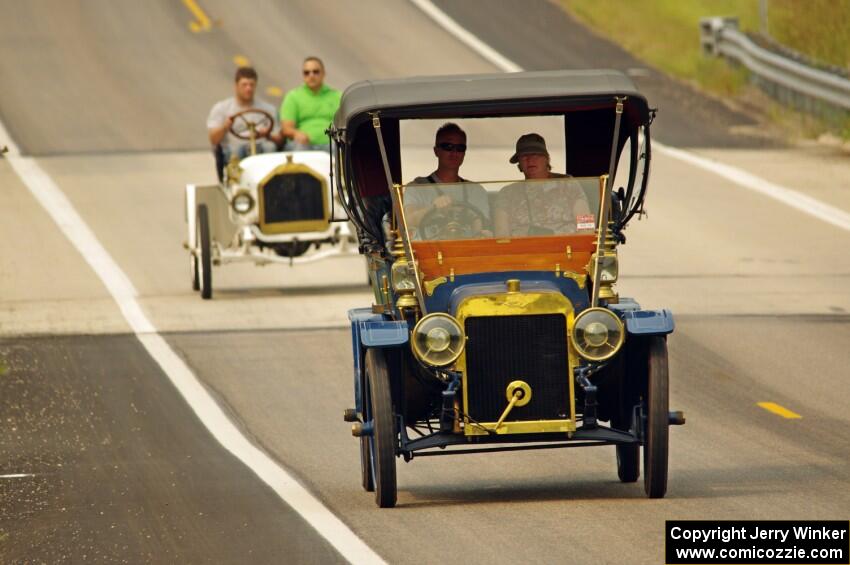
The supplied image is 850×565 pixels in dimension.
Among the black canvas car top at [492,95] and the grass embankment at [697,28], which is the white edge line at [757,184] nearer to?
the grass embankment at [697,28]

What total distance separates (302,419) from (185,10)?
26.9 metres

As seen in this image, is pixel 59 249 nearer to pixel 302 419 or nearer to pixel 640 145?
pixel 302 419

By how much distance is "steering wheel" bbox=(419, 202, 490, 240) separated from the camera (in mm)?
10797

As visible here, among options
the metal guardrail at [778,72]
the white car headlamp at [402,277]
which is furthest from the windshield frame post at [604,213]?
the metal guardrail at [778,72]

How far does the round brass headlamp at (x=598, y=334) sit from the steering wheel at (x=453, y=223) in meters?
1.06

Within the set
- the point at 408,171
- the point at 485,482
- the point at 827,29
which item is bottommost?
the point at 485,482

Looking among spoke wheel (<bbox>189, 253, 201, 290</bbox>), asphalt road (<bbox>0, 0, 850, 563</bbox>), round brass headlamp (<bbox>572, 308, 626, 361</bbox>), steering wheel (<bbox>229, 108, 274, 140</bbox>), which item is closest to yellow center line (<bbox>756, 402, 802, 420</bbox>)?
asphalt road (<bbox>0, 0, 850, 563</bbox>)

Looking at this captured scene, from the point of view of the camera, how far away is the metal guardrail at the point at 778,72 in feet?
92.9

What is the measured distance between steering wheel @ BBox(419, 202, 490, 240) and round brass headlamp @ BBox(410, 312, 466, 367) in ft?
2.98

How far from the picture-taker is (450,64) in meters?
33.7

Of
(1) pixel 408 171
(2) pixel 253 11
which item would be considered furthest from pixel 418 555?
(2) pixel 253 11

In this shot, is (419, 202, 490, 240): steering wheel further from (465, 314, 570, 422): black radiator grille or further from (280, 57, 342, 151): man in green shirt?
(280, 57, 342, 151): man in green shirt

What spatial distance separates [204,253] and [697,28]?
20477mm

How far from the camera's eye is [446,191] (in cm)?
1089
